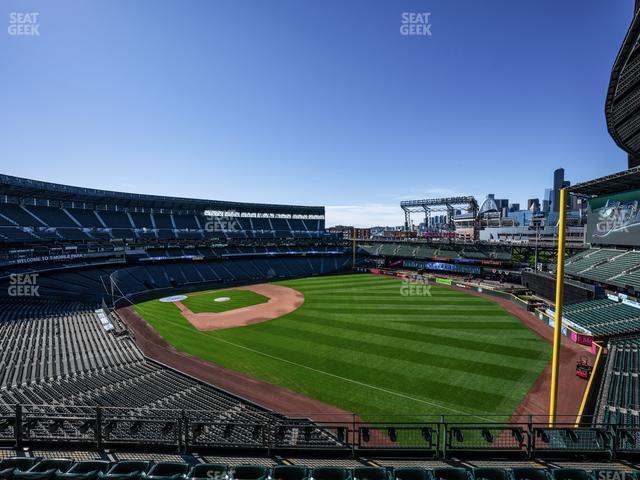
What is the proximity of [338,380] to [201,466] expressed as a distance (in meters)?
14.4

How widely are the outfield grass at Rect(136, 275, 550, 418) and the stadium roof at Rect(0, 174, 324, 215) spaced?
27.8 m

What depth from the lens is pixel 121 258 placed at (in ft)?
186

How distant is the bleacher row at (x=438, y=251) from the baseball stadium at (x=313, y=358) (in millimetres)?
3188

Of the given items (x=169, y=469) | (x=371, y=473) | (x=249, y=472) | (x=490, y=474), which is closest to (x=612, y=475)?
(x=490, y=474)

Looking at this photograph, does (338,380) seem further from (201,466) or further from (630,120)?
(630,120)

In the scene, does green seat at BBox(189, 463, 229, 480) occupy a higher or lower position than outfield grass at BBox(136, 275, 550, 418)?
higher

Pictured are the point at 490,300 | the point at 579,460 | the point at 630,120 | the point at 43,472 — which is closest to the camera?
the point at 43,472

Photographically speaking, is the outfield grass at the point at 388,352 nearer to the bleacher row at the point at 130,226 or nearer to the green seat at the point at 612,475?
the green seat at the point at 612,475

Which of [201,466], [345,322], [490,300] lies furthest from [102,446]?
[490,300]

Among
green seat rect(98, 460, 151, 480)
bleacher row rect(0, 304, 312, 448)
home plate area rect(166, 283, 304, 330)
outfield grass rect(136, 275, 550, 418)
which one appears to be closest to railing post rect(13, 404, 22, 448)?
bleacher row rect(0, 304, 312, 448)

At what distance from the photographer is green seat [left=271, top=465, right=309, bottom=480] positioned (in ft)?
24.6

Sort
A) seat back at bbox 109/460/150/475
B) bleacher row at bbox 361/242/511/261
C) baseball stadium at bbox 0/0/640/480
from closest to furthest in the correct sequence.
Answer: seat back at bbox 109/460/150/475 → baseball stadium at bbox 0/0/640/480 → bleacher row at bbox 361/242/511/261

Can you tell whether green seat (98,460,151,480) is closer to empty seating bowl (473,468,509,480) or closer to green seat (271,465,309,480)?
green seat (271,465,309,480)

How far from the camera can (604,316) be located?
1075 inches
